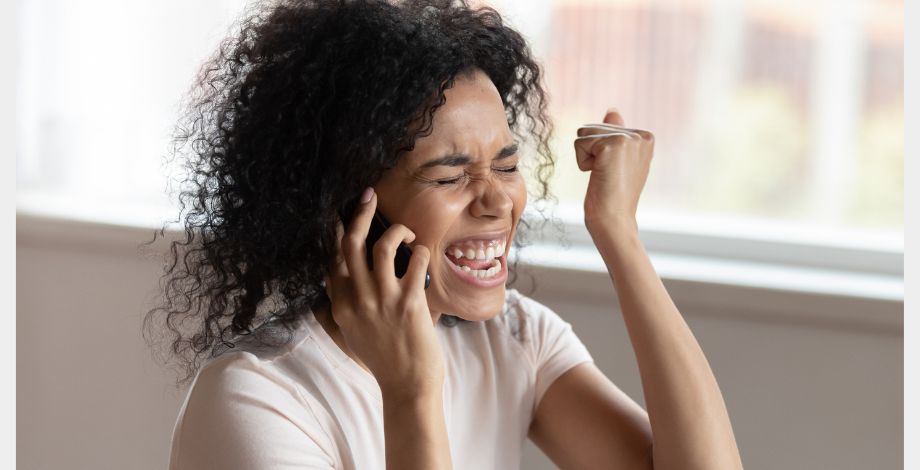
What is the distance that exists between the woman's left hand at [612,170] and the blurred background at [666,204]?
1.81 feet

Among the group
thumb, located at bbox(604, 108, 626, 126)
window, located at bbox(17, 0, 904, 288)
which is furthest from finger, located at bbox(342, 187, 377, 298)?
window, located at bbox(17, 0, 904, 288)

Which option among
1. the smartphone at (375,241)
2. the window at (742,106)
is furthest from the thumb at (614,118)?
the window at (742,106)

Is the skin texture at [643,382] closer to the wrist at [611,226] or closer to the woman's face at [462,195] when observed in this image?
the wrist at [611,226]

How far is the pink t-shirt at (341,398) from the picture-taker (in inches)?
52.1

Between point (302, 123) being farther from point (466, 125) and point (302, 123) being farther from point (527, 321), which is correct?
point (527, 321)

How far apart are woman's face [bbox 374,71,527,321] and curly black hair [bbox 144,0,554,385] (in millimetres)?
28

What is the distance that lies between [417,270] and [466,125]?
0.21 m

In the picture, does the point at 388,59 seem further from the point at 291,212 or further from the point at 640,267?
the point at 640,267

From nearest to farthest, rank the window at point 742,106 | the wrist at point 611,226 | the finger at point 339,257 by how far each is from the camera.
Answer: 1. the finger at point 339,257
2. the wrist at point 611,226
3. the window at point 742,106

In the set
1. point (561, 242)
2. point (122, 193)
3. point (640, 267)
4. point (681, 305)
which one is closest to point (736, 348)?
point (681, 305)

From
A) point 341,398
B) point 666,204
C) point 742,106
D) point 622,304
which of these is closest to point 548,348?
point 622,304

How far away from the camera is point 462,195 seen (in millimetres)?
1456

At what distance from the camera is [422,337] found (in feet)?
4.39

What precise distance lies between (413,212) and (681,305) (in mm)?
902
